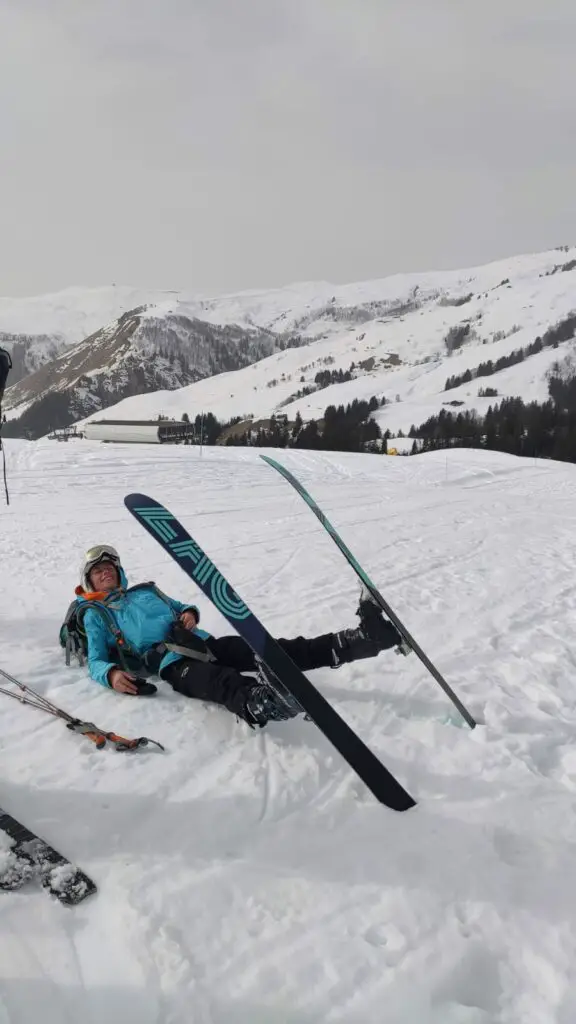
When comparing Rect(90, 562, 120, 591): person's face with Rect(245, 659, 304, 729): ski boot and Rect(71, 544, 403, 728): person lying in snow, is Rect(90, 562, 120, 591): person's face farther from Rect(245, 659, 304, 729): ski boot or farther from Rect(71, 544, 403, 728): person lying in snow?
Rect(245, 659, 304, 729): ski boot

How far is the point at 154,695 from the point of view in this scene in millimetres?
4898

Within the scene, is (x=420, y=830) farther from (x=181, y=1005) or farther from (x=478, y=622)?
(x=478, y=622)

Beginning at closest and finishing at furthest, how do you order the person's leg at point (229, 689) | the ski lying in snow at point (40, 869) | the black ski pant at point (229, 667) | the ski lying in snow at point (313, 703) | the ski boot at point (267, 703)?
the ski lying in snow at point (40, 869)
the ski lying in snow at point (313, 703)
the ski boot at point (267, 703)
the person's leg at point (229, 689)
the black ski pant at point (229, 667)

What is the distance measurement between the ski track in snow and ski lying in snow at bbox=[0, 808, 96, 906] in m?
0.06

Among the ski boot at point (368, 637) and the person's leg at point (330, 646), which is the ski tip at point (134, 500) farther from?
the ski boot at point (368, 637)

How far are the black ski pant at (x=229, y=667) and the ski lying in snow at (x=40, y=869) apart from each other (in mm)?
1453

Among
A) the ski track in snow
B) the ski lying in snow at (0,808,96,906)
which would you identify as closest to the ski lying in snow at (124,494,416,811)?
the ski track in snow

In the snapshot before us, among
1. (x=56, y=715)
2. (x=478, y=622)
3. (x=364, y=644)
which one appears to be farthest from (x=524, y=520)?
(x=56, y=715)

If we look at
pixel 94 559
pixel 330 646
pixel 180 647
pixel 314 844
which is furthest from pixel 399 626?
pixel 94 559

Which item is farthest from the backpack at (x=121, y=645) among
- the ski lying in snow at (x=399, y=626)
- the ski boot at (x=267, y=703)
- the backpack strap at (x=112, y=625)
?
the ski lying in snow at (x=399, y=626)

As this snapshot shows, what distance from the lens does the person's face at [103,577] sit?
5.26 m

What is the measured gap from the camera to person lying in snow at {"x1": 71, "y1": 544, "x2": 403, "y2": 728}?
4191mm

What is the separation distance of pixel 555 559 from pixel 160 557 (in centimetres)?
744

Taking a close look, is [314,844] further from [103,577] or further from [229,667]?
[103,577]
